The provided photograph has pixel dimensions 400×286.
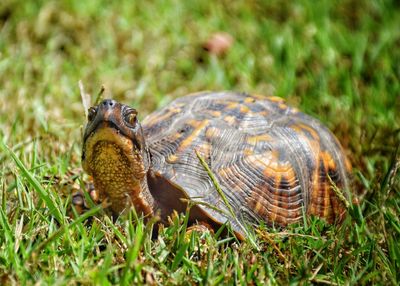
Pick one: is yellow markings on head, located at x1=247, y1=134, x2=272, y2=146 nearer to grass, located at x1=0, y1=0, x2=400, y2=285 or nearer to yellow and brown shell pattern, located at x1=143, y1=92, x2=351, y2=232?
yellow and brown shell pattern, located at x1=143, y1=92, x2=351, y2=232

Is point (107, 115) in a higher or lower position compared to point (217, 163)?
higher

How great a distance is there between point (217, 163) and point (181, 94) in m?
1.45

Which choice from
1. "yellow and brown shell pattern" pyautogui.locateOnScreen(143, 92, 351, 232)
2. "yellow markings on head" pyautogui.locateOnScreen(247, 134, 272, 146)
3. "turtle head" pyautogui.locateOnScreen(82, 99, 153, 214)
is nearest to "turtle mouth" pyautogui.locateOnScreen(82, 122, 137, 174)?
"turtle head" pyautogui.locateOnScreen(82, 99, 153, 214)

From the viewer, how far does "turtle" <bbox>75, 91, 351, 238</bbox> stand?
222 centimetres

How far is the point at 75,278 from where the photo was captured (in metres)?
1.79

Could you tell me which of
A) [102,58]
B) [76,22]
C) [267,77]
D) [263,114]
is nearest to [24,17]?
[76,22]

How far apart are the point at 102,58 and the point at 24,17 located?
24.3 inches

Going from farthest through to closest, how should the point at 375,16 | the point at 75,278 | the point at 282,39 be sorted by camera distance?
the point at 375,16 < the point at 282,39 < the point at 75,278

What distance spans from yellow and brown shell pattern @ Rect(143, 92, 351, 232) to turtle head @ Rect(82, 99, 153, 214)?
12 cm

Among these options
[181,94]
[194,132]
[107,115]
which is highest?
[107,115]

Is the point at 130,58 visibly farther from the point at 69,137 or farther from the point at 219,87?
the point at 69,137

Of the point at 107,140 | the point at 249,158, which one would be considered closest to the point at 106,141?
the point at 107,140

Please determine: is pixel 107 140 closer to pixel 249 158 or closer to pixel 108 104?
pixel 108 104

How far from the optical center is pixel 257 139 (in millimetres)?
2441
